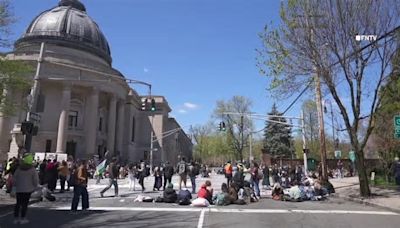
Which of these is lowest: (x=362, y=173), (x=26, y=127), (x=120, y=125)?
(x=362, y=173)

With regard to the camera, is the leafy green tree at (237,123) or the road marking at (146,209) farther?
the leafy green tree at (237,123)

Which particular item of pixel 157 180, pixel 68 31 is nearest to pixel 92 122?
pixel 68 31

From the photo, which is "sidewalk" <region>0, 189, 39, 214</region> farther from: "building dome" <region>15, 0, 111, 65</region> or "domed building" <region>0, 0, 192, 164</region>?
"building dome" <region>15, 0, 111, 65</region>

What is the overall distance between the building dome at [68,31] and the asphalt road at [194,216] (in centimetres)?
5641

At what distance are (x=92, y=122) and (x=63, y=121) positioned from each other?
15.9ft

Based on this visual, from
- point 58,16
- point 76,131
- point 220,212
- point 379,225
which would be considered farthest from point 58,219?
point 58,16

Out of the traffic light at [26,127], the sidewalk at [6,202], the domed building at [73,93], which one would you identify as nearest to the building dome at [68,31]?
the domed building at [73,93]

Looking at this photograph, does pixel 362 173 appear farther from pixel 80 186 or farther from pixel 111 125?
pixel 111 125

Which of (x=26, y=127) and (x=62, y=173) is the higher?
(x=26, y=127)

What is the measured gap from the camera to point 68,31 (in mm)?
70250

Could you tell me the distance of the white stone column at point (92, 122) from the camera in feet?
211

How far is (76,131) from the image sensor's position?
65875 millimetres

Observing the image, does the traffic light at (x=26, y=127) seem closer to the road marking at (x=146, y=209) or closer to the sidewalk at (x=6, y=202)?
the sidewalk at (x=6, y=202)

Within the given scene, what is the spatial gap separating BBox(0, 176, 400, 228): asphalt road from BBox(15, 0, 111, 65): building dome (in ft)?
185
